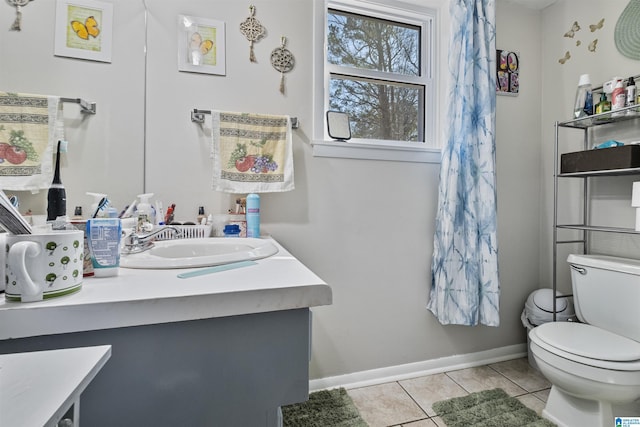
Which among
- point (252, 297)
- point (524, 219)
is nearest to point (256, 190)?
point (252, 297)

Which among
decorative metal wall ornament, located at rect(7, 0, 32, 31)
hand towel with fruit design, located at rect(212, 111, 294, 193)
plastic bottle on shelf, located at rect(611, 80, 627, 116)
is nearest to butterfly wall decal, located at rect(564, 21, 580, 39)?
plastic bottle on shelf, located at rect(611, 80, 627, 116)

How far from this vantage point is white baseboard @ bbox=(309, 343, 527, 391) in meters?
1.63

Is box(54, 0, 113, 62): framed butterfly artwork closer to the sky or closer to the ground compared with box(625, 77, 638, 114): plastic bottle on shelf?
closer to the sky

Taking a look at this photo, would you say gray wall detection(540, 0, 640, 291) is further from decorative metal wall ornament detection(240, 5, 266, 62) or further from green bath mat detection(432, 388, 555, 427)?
decorative metal wall ornament detection(240, 5, 266, 62)

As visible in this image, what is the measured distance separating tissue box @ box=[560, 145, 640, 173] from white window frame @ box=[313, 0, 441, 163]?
26.2 inches

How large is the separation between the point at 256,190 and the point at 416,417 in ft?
4.24

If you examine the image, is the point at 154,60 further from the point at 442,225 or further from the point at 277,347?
the point at 442,225

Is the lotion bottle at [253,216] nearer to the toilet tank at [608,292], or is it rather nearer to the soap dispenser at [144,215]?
the soap dispenser at [144,215]

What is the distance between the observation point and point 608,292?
1444 mm

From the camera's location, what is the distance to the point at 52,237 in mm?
533

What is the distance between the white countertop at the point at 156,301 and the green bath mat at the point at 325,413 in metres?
1.05

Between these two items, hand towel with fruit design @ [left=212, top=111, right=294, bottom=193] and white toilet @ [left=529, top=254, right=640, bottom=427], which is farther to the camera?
hand towel with fruit design @ [left=212, top=111, right=294, bottom=193]

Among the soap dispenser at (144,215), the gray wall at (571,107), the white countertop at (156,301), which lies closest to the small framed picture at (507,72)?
the gray wall at (571,107)

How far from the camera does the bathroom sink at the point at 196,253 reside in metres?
0.76
